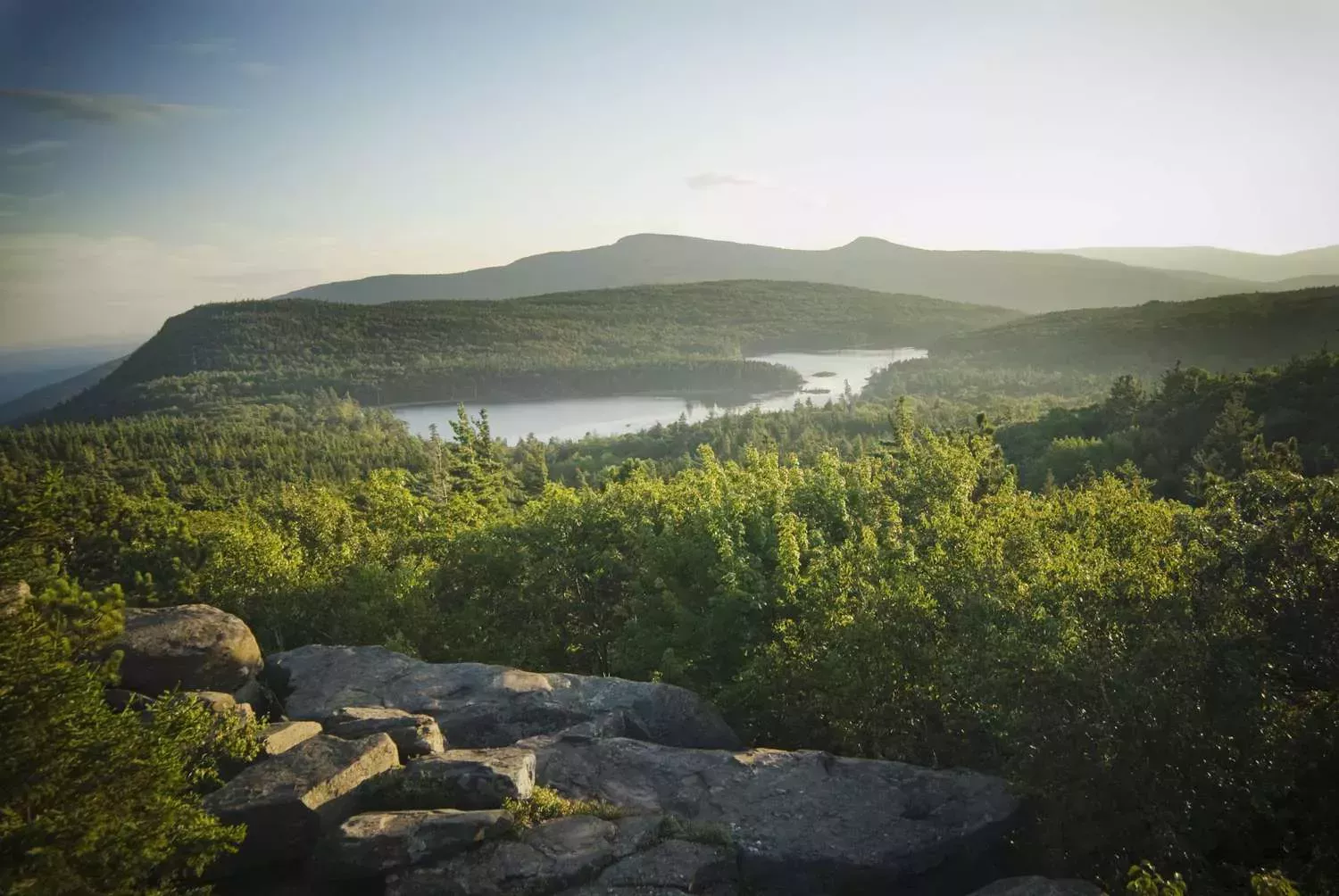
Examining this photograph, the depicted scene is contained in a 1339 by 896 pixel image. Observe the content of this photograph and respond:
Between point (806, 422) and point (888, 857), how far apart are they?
176467 mm

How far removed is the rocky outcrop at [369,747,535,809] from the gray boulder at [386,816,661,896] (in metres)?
1.40

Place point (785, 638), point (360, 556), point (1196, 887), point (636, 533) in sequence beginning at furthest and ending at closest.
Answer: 1. point (360, 556)
2. point (636, 533)
3. point (785, 638)
4. point (1196, 887)

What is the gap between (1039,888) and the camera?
15.6m

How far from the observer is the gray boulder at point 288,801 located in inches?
690

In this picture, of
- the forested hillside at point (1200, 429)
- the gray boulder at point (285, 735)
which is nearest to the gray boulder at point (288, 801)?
the gray boulder at point (285, 735)

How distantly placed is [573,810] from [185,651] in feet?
Result: 47.3

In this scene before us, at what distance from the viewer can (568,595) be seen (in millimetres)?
34969

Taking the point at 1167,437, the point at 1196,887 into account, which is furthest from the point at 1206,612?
the point at 1167,437

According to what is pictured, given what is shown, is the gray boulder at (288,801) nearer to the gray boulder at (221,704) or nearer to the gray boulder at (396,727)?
the gray boulder at (396,727)

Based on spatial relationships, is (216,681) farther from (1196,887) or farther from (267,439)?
(267,439)

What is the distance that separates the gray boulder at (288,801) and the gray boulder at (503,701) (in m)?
4.92

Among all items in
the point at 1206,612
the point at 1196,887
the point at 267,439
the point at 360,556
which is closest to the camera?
the point at 1196,887

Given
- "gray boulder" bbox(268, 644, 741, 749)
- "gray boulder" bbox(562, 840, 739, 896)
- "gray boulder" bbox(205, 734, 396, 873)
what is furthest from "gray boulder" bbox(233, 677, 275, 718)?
"gray boulder" bbox(562, 840, 739, 896)

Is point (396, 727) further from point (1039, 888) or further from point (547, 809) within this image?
point (1039, 888)
